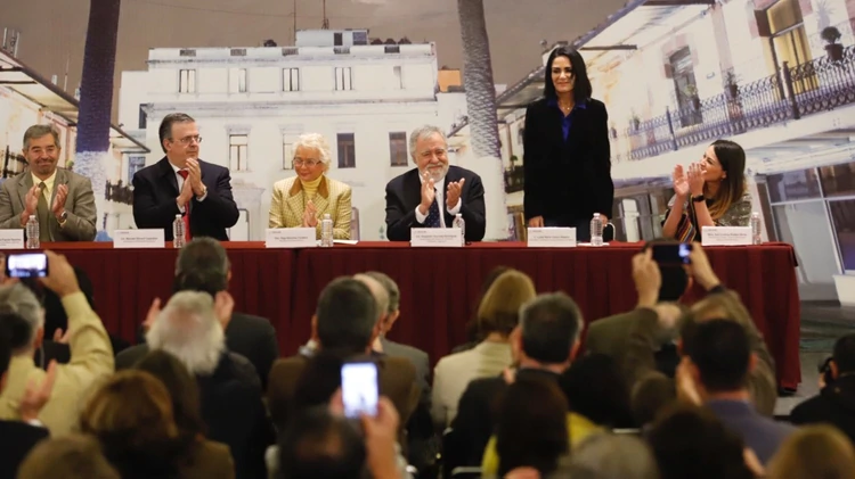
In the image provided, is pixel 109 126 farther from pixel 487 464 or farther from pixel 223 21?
pixel 487 464

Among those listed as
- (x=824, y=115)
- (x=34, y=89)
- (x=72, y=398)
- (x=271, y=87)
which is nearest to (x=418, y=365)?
(x=72, y=398)

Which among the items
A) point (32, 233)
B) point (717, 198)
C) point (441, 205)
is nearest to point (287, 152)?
point (441, 205)

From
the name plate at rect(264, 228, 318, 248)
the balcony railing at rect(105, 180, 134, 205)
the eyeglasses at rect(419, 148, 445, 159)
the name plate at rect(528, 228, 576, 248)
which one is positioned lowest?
the name plate at rect(528, 228, 576, 248)

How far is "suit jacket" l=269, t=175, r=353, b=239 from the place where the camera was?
3674 millimetres

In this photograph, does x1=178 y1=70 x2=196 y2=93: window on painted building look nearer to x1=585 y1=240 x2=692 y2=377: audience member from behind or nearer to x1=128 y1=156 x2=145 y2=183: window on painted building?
x1=128 y1=156 x2=145 y2=183: window on painted building

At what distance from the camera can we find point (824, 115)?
4289 millimetres

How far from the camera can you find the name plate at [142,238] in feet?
9.34

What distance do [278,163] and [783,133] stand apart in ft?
11.5

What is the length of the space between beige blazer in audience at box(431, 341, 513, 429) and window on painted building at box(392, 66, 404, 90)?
3749 mm

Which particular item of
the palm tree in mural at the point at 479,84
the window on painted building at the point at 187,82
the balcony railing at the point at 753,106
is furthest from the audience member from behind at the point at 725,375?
the window on painted building at the point at 187,82

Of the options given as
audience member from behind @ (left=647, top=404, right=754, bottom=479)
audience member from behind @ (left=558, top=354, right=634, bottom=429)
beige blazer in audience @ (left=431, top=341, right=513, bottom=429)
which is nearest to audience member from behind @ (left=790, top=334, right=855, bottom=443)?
audience member from behind @ (left=558, top=354, right=634, bottom=429)

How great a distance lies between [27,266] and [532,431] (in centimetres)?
160

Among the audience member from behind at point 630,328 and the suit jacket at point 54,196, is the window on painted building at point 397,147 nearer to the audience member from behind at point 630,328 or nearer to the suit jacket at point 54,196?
the suit jacket at point 54,196

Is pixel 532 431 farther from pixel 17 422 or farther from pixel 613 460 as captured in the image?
pixel 17 422
